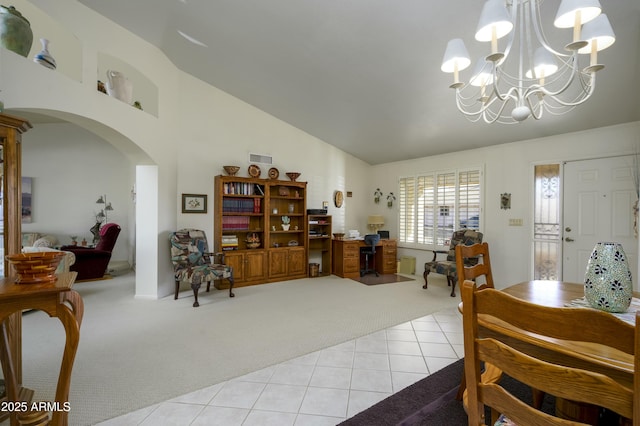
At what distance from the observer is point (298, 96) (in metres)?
4.53

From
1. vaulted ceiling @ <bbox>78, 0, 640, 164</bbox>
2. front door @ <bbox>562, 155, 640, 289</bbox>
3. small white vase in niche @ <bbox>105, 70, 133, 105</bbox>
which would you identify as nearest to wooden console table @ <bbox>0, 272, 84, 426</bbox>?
small white vase in niche @ <bbox>105, 70, 133, 105</bbox>

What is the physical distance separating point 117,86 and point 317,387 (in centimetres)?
406

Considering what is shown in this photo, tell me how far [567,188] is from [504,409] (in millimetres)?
4522

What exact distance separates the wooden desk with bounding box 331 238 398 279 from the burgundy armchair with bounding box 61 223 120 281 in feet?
14.3

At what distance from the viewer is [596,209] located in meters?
3.82

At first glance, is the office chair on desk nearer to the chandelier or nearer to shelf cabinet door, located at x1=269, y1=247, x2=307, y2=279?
shelf cabinet door, located at x1=269, y1=247, x2=307, y2=279

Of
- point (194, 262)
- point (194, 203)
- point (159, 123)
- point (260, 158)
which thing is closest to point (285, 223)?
point (260, 158)

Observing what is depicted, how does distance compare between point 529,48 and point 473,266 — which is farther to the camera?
point 473,266

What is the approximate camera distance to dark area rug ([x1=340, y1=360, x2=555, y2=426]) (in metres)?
1.72

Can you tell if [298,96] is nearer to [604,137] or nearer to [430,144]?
[430,144]

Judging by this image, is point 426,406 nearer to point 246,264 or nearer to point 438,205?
point 246,264

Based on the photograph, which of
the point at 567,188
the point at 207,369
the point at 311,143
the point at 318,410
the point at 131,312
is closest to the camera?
the point at 318,410

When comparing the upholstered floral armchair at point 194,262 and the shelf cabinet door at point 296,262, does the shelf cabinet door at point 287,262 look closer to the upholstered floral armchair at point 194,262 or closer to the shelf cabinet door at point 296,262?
the shelf cabinet door at point 296,262

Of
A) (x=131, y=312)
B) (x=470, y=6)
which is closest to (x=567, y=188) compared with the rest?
(x=470, y=6)
